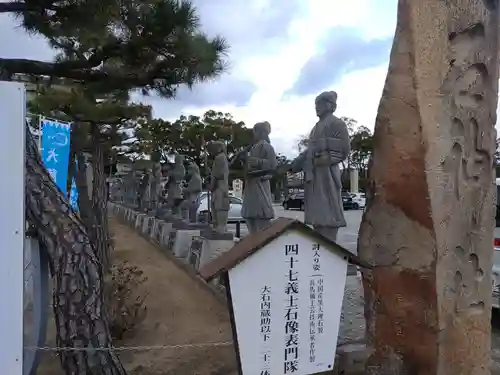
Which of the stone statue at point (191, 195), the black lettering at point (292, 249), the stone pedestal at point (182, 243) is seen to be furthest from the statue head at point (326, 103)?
the stone statue at point (191, 195)

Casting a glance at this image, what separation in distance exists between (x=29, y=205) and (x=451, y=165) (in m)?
2.49

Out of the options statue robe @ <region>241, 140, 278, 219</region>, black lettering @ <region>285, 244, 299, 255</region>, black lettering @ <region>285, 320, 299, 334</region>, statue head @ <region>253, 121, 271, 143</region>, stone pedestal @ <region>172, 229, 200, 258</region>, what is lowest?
stone pedestal @ <region>172, 229, 200, 258</region>

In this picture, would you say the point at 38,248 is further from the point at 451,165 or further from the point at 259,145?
the point at 259,145

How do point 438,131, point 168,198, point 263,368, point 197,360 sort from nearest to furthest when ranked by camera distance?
point 263,368
point 438,131
point 197,360
point 168,198

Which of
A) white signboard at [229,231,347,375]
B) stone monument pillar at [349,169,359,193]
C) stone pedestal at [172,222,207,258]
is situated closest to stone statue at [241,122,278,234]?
stone pedestal at [172,222,207,258]

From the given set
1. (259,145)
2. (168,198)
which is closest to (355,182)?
(168,198)

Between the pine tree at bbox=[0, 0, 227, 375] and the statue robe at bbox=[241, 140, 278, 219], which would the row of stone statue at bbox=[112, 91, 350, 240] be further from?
the pine tree at bbox=[0, 0, 227, 375]

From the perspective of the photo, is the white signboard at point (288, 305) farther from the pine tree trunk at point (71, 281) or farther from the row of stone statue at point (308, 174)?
the row of stone statue at point (308, 174)

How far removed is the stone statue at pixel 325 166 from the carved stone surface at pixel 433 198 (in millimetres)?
2523

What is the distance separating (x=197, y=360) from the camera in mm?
4695

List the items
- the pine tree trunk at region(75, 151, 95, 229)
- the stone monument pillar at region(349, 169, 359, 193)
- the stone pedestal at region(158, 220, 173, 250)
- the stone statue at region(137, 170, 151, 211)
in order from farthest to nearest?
1. the stone monument pillar at region(349, 169, 359, 193)
2. the stone statue at region(137, 170, 151, 211)
3. the stone pedestal at region(158, 220, 173, 250)
4. the pine tree trunk at region(75, 151, 95, 229)

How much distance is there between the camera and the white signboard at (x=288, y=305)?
225 centimetres

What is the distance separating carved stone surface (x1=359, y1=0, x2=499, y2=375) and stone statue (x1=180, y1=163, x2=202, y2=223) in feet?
38.4

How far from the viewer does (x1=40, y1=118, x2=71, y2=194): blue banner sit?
22.2 ft
